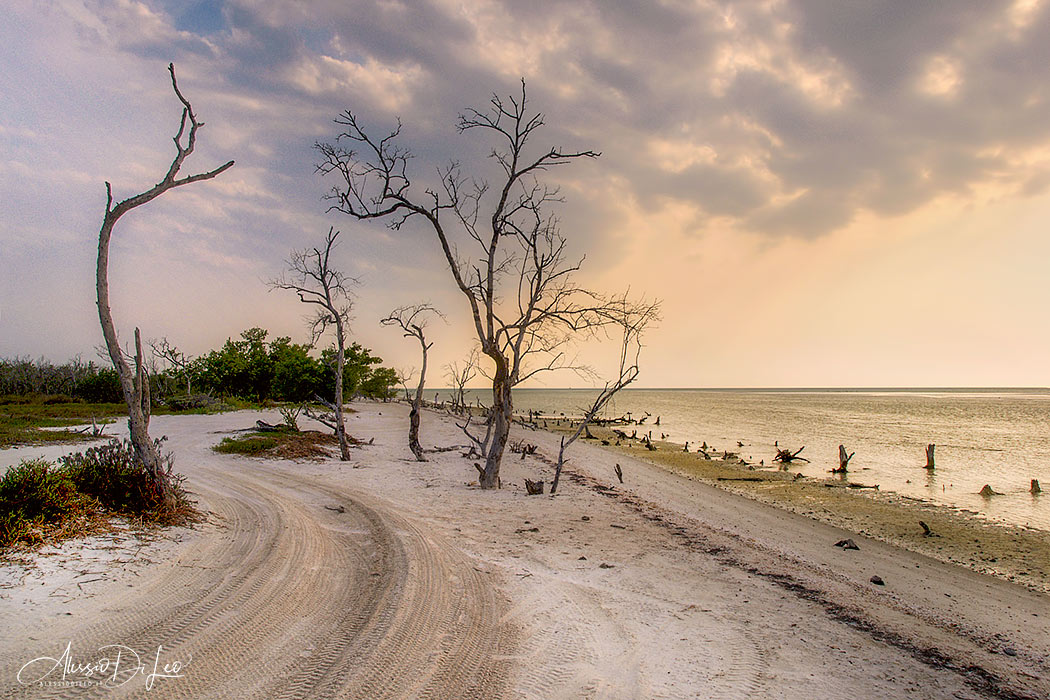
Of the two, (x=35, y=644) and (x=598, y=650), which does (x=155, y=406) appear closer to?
(x=35, y=644)

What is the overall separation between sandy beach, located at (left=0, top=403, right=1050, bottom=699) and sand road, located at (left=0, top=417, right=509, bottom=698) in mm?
24

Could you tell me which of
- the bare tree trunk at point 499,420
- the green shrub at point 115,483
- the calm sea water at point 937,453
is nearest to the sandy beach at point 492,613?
the green shrub at point 115,483

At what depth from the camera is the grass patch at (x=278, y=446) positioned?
1831 centimetres

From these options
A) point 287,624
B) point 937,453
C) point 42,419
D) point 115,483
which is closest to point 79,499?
Result: point 115,483

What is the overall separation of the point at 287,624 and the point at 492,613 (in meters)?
2.21

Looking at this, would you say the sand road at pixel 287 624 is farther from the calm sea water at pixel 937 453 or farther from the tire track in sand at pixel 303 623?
the calm sea water at pixel 937 453

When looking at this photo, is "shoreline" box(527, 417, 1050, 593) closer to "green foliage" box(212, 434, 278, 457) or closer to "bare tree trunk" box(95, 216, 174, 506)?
"bare tree trunk" box(95, 216, 174, 506)

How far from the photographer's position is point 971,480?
74.3 feet

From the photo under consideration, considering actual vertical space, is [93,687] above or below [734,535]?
above

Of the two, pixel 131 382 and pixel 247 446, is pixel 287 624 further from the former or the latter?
pixel 247 446

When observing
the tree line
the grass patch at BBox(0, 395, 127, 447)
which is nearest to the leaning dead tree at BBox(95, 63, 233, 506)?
the grass patch at BBox(0, 395, 127, 447)

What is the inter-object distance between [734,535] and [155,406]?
1680 inches

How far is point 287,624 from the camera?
18.0 ft

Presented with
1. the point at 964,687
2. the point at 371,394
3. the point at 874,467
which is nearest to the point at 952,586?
the point at 964,687
